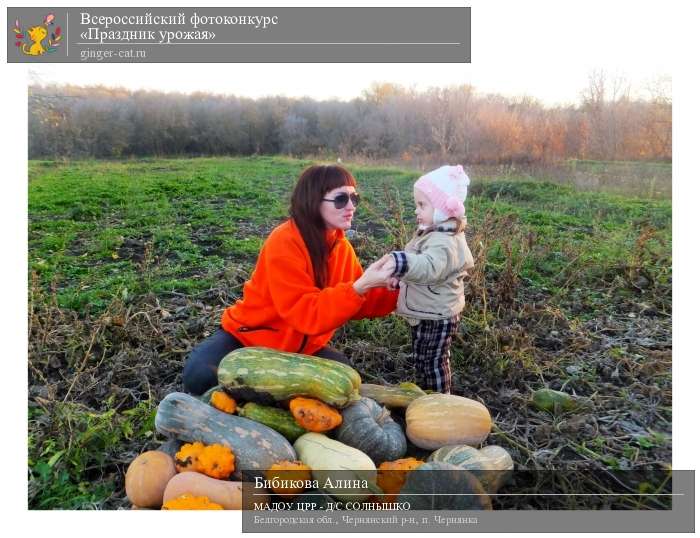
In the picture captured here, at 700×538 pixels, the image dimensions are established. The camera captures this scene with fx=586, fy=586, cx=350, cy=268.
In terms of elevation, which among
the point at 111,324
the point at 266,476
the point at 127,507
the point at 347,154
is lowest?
the point at 127,507

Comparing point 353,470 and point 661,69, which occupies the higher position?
point 661,69

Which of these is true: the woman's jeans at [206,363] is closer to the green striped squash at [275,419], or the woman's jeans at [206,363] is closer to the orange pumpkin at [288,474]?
the green striped squash at [275,419]

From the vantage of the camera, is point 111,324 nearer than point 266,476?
No

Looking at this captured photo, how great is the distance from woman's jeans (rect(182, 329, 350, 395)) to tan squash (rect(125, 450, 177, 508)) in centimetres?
57

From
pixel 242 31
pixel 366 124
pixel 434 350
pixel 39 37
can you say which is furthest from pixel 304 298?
pixel 366 124

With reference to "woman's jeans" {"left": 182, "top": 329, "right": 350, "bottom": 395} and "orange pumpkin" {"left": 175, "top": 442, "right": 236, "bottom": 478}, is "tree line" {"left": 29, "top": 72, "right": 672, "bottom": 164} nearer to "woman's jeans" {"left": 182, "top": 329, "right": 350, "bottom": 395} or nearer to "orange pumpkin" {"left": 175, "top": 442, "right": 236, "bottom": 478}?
"woman's jeans" {"left": 182, "top": 329, "right": 350, "bottom": 395}

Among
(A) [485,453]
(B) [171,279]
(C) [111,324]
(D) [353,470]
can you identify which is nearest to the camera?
(D) [353,470]

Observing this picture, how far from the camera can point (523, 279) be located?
407cm

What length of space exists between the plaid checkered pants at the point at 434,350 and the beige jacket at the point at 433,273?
0.21 ft

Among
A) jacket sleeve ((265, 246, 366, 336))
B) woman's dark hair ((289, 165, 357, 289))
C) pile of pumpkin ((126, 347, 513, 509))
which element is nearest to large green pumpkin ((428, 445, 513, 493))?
pile of pumpkin ((126, 347, 513, 509))

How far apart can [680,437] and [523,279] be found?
68.8 inches

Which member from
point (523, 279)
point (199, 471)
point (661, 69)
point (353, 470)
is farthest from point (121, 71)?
point (523, 279)

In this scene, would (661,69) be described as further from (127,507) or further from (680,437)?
(127,507)

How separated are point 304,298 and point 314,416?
52 cm
